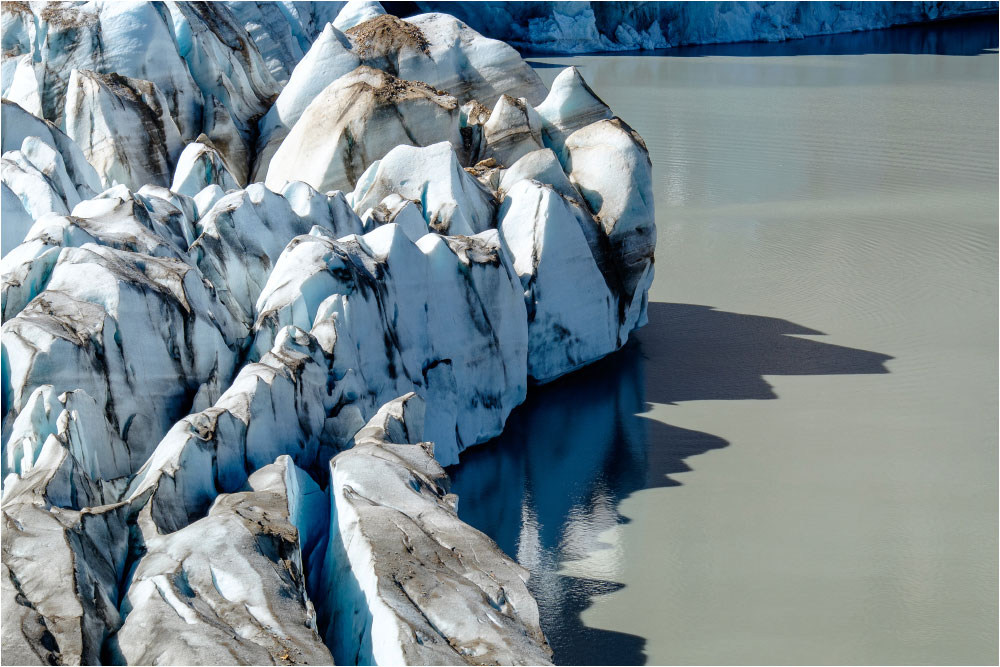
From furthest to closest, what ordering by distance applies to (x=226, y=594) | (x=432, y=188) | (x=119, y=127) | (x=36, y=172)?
(x=119, y=127) → (x=432, y=188) → (x=36, y=172) → (x=226, y=594)

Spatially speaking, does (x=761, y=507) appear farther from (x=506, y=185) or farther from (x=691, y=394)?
(x=506, y=185)

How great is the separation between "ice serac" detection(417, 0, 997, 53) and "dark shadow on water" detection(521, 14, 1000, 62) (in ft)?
1.29

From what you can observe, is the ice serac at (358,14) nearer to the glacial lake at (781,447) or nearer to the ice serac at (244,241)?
the glacial lake at (781,447)

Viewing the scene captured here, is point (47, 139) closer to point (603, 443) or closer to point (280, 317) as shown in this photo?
point (280, 317)

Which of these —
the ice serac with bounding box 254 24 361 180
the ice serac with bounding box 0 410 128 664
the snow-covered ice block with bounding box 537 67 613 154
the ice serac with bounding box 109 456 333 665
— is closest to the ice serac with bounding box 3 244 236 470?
the ice serac with bounding box 0 410 128 664

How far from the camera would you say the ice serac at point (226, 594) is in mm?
4129

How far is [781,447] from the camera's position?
8.19m

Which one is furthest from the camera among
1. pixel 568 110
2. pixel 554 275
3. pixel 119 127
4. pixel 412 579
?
pixel 568 110

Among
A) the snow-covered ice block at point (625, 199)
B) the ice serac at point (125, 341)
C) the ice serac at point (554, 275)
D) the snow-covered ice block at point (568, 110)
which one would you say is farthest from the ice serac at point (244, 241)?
the snow-covered ice block at point (568, 110)

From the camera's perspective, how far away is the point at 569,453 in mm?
8305

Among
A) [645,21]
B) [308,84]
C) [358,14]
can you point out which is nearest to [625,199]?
[308,84]

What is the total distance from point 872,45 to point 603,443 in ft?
87.0

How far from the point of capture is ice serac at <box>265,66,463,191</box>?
10195 millimetres

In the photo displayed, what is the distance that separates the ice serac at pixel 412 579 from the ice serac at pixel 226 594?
0.22 metres
